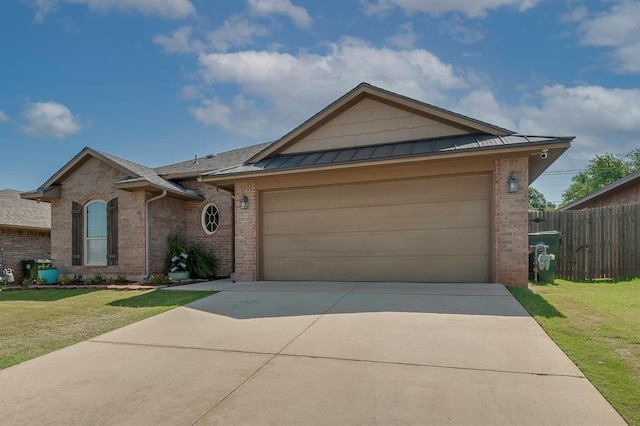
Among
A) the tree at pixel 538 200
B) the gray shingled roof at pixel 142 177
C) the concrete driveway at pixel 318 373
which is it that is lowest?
the concrete driveway at pixel 318 373

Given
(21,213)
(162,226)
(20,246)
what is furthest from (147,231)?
(21,213)

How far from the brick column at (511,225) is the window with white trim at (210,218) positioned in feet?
28.7

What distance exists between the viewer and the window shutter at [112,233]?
11852mm

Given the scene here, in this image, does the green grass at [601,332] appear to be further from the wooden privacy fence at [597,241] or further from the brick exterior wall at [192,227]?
the brick exterior wall at [192,227]

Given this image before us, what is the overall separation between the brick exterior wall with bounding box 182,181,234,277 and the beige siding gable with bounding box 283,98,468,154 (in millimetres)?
3303

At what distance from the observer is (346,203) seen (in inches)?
361

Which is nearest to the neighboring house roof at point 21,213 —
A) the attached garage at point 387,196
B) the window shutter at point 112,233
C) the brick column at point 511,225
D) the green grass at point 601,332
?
the window shutter at point 112,233

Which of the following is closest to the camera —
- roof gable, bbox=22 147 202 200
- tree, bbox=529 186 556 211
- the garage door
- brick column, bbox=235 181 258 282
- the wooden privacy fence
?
the garage door

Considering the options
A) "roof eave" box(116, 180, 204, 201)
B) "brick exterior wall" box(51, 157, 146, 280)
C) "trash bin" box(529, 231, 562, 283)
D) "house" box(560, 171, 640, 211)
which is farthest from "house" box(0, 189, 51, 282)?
"house" box(560, 171, 640, 211)

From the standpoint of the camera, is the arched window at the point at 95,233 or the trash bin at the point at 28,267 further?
the trash bin at the point at 28,267

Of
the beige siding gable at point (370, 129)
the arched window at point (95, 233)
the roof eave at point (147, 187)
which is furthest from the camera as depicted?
the arched window at point (95, 233)

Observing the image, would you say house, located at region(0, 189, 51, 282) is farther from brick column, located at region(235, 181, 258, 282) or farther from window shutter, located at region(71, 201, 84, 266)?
brick column, located at region(235, 181, 258, 282)

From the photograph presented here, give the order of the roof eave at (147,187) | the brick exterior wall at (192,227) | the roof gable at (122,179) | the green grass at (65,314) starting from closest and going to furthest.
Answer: the green grass at (65,314), the roof eave at (147,187), the roof gable at (122,179), the brick exterior wall at (192,227)

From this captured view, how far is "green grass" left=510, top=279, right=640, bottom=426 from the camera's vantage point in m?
2.97
